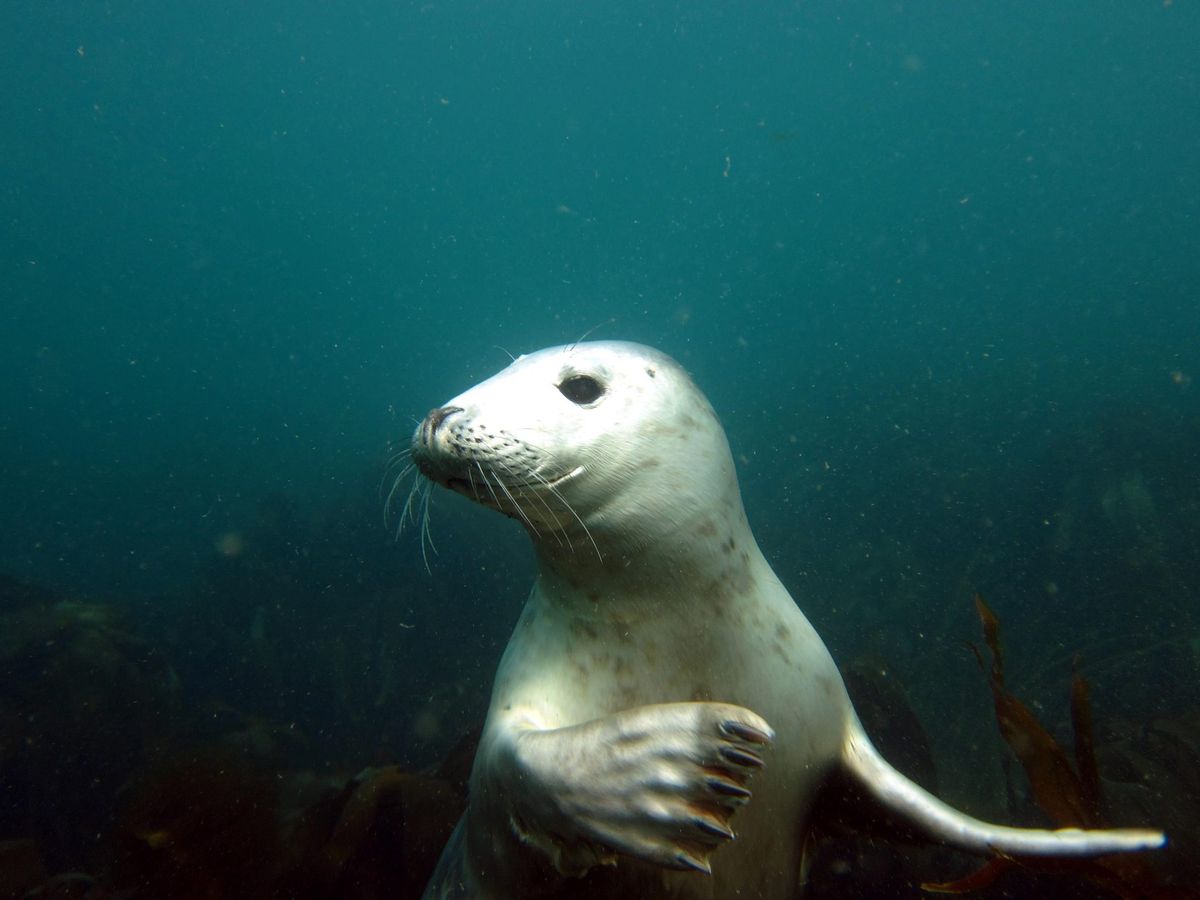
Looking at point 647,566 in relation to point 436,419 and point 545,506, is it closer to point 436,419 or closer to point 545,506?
point 545,506

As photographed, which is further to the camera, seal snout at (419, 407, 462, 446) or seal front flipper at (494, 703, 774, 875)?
seal snout at (419, 407, 462, 446)

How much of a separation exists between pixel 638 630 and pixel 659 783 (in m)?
0.59

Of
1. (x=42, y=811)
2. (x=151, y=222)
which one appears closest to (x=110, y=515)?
(x=42, y=811)

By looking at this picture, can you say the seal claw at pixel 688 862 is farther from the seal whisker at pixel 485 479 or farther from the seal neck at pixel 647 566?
the seal whisker at pixel 485 479

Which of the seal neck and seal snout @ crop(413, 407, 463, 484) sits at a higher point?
seal snout @ crop(413, 407, 463, 484)

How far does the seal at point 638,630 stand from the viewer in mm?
1638

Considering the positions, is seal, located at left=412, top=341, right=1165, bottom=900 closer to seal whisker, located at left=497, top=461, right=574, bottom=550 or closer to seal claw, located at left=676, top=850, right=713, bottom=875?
seal whisker, located at left=497, top=461, right=574, bottom=550

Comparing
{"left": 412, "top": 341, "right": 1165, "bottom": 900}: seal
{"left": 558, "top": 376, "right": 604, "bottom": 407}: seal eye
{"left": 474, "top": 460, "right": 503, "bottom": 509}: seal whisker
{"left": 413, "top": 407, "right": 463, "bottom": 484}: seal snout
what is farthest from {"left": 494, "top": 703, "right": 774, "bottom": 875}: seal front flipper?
{"left": 558, "top": 376, "right": 604, "bottom": 407}: seal eye

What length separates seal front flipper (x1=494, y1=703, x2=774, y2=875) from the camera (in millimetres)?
1174

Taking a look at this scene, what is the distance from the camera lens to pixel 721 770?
120 cm

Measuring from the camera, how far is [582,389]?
190cm

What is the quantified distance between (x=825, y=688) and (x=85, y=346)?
142 m

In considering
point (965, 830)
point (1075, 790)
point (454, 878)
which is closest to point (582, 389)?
point (454, 878)

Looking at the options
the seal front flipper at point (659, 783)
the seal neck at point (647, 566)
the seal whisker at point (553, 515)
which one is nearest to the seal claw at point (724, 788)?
the seal front flipper at point (659, 783)
